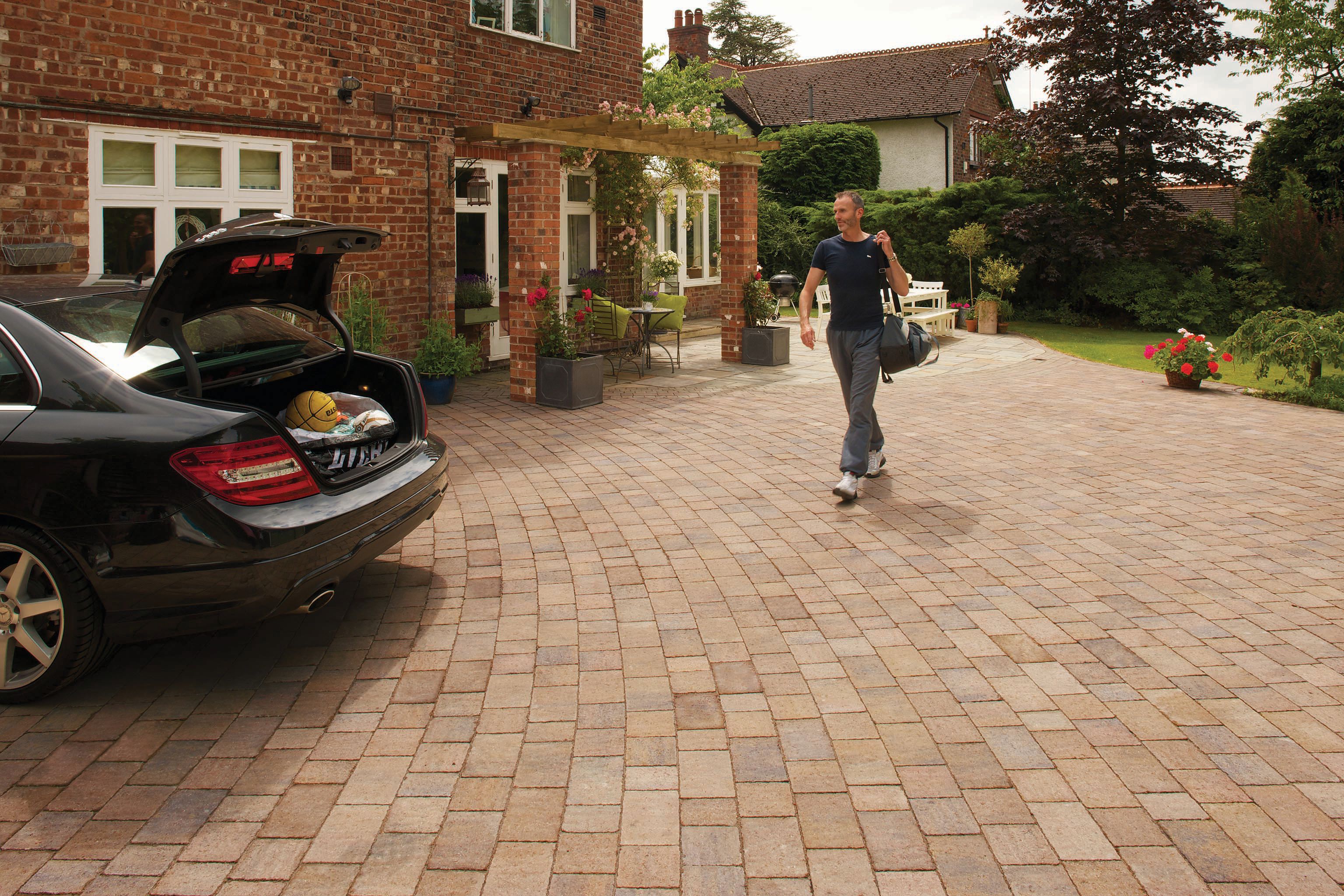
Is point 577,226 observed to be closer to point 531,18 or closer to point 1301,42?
point 531,18

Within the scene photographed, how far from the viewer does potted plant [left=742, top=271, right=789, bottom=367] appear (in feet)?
47.7

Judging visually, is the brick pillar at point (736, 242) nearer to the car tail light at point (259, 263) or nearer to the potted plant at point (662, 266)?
the potted plant at point (662, 266)

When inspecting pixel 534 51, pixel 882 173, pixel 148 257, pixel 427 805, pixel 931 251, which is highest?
pixel 882 173

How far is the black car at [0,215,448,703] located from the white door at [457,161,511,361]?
932 centimetres

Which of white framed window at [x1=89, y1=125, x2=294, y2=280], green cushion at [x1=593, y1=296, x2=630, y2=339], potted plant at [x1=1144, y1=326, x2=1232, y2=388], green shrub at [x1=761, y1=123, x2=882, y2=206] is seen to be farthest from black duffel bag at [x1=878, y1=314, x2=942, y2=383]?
green shrub at [x1=761, y1=123, x2=882, y2=206]

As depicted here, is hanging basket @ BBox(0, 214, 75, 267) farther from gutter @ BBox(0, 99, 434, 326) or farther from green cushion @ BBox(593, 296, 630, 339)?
green cushion @ BBox(593, 296, 630, 339)

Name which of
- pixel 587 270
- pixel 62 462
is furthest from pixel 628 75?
pixel 62 462

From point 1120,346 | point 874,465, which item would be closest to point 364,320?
point 874,465

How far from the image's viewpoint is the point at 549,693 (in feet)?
13.9

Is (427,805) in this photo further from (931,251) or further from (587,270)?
(931,251)

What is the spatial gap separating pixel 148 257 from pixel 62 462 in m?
6.40

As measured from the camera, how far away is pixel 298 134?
10.5 meters

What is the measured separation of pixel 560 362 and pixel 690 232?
10.9m

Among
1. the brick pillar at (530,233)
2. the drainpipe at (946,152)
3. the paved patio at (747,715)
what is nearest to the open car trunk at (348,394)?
the paved patio at (747,715)
